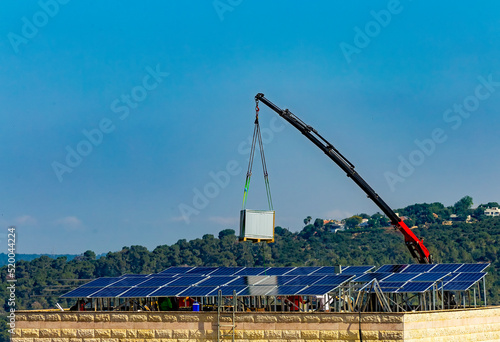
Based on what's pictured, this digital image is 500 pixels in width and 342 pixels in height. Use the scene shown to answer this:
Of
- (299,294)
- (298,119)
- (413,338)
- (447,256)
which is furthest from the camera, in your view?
(447,256)

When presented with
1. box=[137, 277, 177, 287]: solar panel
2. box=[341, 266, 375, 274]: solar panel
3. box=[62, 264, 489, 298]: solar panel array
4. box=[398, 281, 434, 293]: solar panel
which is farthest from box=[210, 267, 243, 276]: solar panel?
box=[398, 281, 434, 293]: solar panel

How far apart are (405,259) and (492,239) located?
22.1 metres

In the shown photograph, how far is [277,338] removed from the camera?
38.3 m

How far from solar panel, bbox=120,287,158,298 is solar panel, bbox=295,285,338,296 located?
8.11 m

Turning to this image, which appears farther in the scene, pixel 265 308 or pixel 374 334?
pixel 265 308

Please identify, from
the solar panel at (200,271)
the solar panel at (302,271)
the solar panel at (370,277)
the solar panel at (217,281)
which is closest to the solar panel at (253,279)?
the solar panel at (217,281)

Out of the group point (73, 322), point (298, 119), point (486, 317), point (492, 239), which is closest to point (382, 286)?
point (486, 317)

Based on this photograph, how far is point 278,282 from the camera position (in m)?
43.9

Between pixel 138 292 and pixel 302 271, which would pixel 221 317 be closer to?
pixel 138 292

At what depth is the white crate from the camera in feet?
152

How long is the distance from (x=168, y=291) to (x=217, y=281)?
2.91 m

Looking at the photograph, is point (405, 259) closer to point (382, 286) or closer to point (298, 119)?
point (298, 119)

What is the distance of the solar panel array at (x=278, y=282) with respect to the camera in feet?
135

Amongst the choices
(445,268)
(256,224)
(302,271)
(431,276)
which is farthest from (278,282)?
(445,268)
